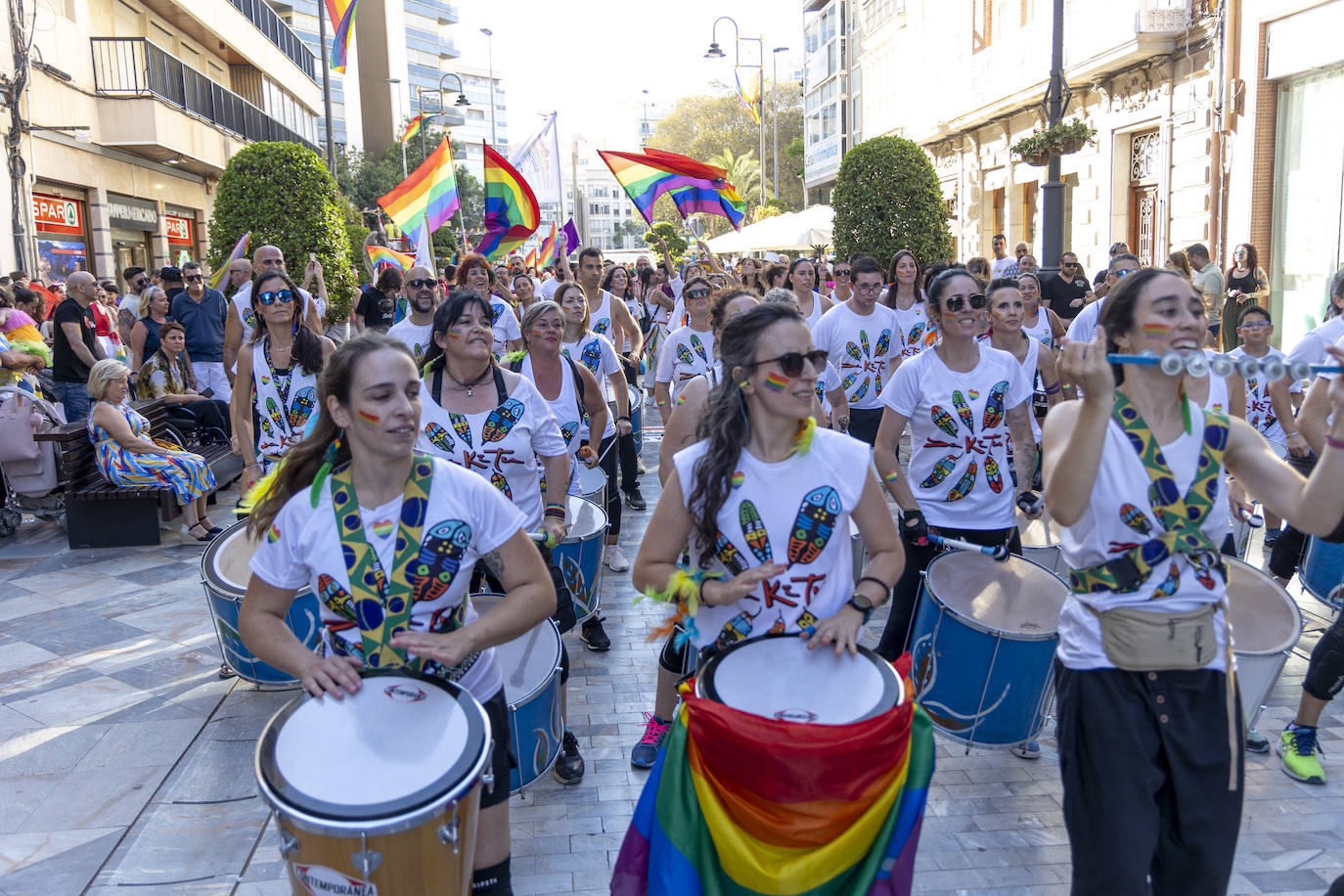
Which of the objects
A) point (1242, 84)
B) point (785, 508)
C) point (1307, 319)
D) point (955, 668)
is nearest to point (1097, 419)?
point (785, 508)

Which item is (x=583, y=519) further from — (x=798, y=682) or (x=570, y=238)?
(x=570, y=238)

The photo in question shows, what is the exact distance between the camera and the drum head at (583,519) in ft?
17.1

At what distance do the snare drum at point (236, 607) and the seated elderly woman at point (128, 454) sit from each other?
3.35 metres

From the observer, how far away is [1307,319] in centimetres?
1480

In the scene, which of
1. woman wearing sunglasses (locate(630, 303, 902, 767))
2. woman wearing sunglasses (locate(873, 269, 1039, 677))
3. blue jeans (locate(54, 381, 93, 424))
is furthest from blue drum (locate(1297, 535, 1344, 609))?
blue jeans (locate(54, 381, 93, 424))

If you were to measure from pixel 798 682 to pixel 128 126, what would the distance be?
842 inches

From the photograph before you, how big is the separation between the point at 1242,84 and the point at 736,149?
54813 millimetres

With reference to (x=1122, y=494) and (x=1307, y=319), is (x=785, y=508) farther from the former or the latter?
(x=1307, y=319)

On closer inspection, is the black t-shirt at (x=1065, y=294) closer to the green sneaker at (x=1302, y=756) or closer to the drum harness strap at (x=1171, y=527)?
the green sneaker at (x=1302, y=756)

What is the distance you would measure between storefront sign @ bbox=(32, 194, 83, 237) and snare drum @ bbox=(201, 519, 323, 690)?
49.2 feet

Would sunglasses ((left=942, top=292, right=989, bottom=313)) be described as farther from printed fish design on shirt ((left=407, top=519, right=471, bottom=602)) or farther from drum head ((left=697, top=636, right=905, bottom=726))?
printed fish design on shirt ((left=407, top=519, right=471, bottom=602))

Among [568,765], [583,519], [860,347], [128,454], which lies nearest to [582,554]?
[583,519]

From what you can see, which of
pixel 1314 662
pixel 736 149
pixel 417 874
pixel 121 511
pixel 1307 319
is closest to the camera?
pixel 417 874

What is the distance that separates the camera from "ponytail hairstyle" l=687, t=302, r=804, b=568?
302 cm
